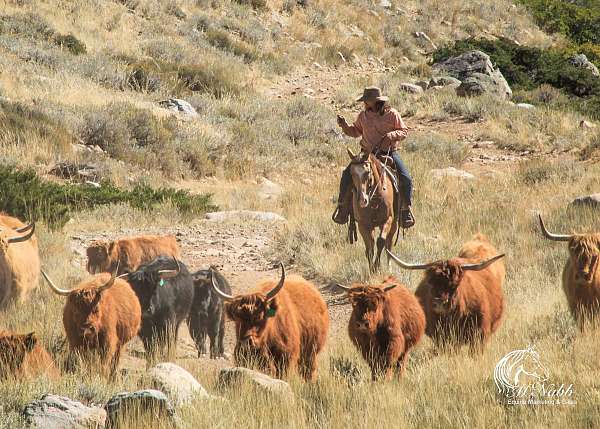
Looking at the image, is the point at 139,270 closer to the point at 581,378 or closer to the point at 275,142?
the point at 581,378

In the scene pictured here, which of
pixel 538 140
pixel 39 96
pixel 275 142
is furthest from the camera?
pixel 538 140

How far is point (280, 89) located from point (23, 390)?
25.8 m

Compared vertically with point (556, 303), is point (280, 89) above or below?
below

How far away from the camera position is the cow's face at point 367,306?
748 centimetres

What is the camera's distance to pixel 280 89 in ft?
104

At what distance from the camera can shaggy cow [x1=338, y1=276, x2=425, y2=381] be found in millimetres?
7527

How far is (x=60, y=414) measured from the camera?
19.5 feet

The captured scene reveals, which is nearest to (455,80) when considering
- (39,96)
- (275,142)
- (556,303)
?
(275,142)

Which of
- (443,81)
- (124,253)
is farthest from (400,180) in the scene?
(443,81)

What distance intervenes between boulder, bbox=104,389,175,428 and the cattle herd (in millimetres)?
1220

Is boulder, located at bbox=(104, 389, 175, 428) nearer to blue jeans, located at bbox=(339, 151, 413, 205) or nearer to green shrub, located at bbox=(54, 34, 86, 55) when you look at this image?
blue jeans, located at bbox=(339, 151, 413, 205)

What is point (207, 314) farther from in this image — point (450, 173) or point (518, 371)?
point (450, 173)

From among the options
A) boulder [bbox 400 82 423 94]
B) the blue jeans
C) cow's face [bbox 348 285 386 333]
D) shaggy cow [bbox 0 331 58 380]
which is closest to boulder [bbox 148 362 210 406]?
shaggy cow [bbox 0 331 58 380]

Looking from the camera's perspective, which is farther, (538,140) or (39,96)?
(538,140)
